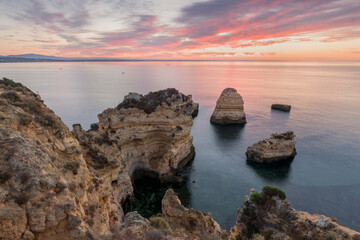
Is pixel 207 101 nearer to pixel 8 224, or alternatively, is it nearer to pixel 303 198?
pixel 303 198

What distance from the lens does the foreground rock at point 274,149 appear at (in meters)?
37.7

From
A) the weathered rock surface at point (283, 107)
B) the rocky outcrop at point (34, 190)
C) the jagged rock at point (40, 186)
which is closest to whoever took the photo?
the rocky outcrop at point (34, 190)

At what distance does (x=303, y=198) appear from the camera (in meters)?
29.3

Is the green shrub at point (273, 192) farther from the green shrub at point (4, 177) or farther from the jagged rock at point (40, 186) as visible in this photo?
the green shrub at point (4, 177)

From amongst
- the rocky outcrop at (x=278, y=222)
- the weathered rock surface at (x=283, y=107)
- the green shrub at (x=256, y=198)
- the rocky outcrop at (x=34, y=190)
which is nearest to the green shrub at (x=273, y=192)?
the rocky outcrop at (x=278, y=222)

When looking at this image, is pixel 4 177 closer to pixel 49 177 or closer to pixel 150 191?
pixel 49 177

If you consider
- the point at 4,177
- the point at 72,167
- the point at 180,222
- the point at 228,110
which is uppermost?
the point at 4,177

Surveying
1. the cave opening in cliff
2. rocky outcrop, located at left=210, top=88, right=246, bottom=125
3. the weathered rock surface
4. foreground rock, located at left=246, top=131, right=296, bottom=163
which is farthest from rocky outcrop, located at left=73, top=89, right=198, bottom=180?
the weathered rock surface

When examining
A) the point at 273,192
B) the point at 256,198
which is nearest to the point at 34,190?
the point at 256,198

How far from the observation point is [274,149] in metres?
37.8

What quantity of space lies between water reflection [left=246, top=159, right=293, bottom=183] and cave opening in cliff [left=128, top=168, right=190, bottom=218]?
13248mm

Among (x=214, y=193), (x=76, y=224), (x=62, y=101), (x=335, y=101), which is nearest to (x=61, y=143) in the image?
(x=76, y=224)

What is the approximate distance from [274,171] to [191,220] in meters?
24.0

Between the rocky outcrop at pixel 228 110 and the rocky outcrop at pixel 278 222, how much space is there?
42.4 meters
